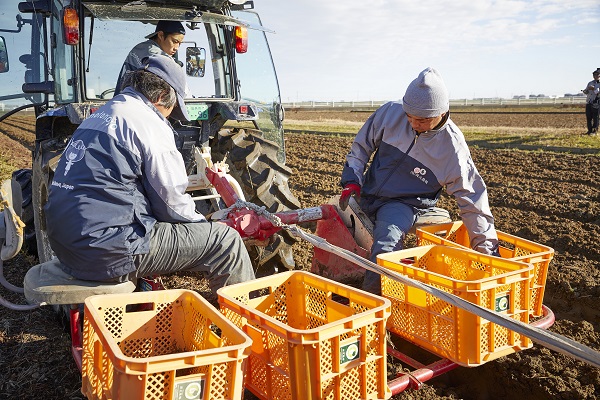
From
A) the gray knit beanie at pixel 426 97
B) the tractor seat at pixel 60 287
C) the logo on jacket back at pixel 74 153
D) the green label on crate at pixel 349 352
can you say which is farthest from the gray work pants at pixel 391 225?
the logo on jacket back at pixel 74 153

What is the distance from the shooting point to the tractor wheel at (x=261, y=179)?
13.9 feet

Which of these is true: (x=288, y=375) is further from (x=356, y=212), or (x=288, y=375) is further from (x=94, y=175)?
(x=356, y=212)

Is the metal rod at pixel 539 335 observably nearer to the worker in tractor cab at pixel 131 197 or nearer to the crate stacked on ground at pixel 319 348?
the crate stacked on ground at pixel 319 348

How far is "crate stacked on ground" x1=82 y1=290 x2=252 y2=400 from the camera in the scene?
1.91m

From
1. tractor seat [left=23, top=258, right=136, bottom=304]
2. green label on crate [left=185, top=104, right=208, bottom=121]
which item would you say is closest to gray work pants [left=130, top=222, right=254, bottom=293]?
tractor seat [left=23, top=258, right=136, bottom=304]

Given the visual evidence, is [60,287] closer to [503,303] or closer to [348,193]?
[348,193]

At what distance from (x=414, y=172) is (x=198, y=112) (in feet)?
5.75

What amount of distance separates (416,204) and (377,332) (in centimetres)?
149

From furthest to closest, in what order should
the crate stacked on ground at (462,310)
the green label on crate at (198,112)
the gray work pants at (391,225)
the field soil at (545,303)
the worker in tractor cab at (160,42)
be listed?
the green label on crate at (198,112), the worker in tractor cab at (160,42), the gray work pants at (391,225), the field soil at (545,303), the crate stacked on ground at (462,310)

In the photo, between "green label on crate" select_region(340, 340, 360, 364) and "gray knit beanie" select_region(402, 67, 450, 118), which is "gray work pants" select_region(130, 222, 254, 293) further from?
"gray knit beanie" select_region(402, 67, 450, 118)

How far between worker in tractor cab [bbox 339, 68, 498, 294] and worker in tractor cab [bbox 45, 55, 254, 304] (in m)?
1.21

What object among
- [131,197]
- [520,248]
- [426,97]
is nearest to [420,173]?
[426,97]

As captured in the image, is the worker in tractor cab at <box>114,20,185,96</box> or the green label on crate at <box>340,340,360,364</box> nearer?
the green label on crate at <box>340,340,360,364</box>

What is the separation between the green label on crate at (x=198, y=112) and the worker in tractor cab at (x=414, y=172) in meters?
1.27
